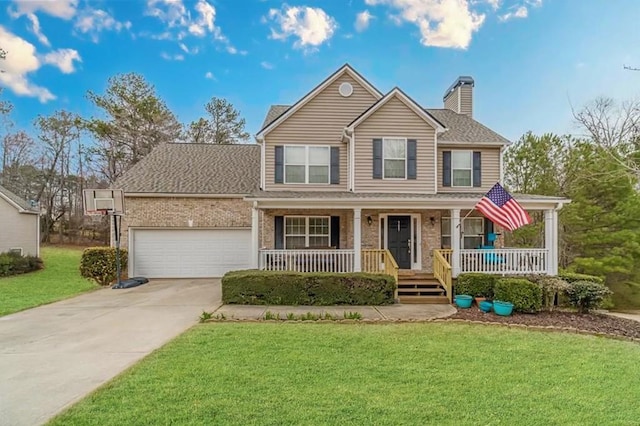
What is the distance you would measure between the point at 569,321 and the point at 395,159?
7.13 m

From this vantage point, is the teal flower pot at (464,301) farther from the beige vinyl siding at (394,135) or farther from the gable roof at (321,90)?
the gable roof at (321,90)

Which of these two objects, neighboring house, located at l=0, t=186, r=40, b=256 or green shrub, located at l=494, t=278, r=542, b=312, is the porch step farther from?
neighboring house, located at l=0, t=186, r=40, b=256

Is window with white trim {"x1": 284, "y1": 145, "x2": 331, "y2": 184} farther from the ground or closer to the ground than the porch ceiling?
farther from the ground

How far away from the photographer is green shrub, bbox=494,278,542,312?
954cm

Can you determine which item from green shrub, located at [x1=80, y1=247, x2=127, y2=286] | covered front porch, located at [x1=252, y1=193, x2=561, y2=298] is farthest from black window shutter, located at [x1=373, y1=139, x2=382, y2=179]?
green shrub, located at [x1=80, y1=247, x2=127, y2=286]

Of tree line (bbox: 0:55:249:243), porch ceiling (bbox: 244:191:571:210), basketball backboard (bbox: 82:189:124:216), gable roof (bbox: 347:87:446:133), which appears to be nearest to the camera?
porch ceiling (bbox: 244:191:571:210)

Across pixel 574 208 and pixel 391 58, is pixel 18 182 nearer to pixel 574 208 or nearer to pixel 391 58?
pixel 391 58

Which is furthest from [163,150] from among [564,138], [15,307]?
[564,138]

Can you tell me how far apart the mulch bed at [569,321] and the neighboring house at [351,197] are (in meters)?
2.22

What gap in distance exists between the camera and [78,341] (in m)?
6.72

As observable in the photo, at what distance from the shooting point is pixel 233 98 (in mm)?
30688

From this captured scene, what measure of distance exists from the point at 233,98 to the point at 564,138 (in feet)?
78.5

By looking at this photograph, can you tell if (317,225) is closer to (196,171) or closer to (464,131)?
(464,131)

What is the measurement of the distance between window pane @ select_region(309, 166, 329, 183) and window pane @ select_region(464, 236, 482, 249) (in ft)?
18.6
